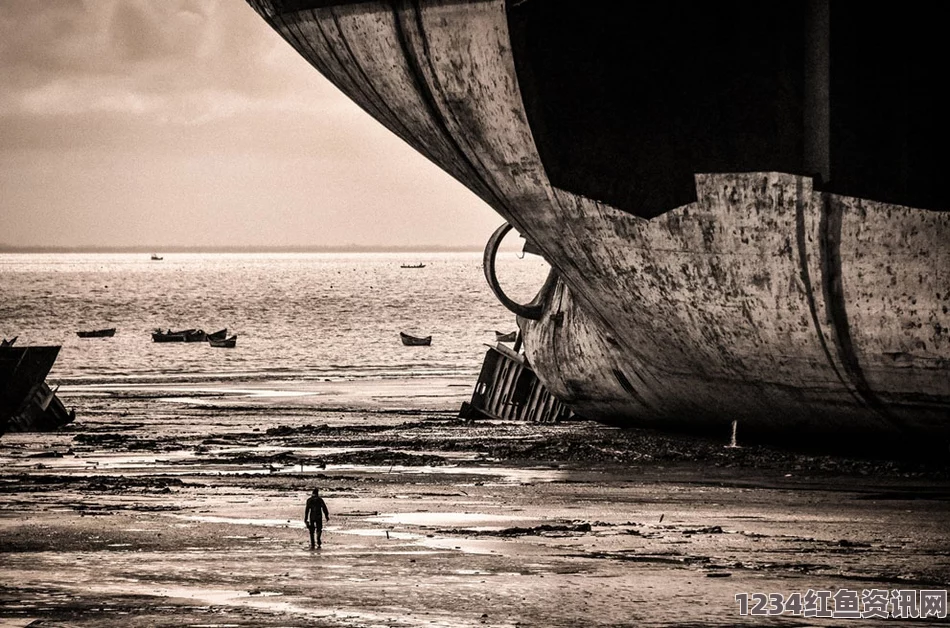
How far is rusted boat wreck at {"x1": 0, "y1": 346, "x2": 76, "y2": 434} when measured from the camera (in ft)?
73.4

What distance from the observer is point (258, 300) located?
385 ft

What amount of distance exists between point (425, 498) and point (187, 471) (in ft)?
13.2

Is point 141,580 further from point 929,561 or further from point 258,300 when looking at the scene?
point 258,300

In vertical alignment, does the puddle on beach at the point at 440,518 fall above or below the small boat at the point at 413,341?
below

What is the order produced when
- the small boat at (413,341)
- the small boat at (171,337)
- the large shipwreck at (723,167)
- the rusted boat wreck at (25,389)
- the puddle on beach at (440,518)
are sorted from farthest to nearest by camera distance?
the small boat at (171,337) < the small boat at (413,341) < the rusted boat wreck at (25,389) < the large shipwreck at (723,167) < the puddle on beach at (440,518)

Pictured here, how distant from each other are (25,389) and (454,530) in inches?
480

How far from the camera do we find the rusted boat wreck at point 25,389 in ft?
73.4

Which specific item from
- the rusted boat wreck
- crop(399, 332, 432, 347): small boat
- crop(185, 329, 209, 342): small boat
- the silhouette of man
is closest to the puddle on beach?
the silhouette of man

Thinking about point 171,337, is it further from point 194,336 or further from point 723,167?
point 723,167

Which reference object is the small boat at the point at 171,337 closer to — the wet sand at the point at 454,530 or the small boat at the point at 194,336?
the small boat at the point at 194,336

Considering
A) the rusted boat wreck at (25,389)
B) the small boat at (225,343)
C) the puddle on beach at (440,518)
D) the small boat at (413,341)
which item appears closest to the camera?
the puddle on beach at (440,518)

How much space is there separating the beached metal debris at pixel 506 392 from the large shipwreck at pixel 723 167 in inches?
230

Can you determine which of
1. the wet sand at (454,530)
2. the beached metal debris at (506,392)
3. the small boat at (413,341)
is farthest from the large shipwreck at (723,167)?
the small boat at (413,341)

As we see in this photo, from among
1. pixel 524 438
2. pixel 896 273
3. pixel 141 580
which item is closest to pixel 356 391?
pixel 524 438
